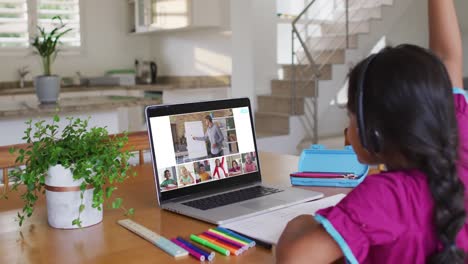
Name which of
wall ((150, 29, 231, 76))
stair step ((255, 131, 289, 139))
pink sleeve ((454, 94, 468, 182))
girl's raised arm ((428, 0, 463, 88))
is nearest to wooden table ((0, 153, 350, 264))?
pink sleeve ((454, 94, 468, 182))

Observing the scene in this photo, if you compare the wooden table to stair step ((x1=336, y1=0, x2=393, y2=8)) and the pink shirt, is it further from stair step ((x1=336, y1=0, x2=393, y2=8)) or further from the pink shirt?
stair step ((x1=336, y1=0, x2=393, y2=8))

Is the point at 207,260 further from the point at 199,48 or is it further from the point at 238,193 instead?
the point at 199,48

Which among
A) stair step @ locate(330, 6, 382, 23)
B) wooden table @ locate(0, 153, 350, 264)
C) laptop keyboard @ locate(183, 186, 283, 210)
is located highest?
stair step @ locate(330, 6, 382, 23)

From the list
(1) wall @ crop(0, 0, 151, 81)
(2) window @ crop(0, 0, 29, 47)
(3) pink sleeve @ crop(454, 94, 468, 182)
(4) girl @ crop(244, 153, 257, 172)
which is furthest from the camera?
(1) wall @ crop(0, 0, 151, 81)

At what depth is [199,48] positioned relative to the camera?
5.41 meters

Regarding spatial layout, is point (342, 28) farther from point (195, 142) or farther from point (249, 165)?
point (195, 142)

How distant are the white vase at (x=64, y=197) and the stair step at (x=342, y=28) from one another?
5.68m

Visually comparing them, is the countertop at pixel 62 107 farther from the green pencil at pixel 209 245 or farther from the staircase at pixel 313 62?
the staircase at pixel 313 62

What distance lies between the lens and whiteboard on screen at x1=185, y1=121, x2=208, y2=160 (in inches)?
54.3

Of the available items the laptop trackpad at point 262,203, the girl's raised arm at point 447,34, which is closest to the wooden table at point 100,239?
the laptop trackpad at point 262,203

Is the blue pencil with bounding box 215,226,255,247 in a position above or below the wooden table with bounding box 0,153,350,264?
above

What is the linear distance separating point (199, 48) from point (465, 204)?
15.4 feet

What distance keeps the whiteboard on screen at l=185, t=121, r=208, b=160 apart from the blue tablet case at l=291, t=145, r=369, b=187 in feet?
0.98

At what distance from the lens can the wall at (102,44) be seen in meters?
5.77
